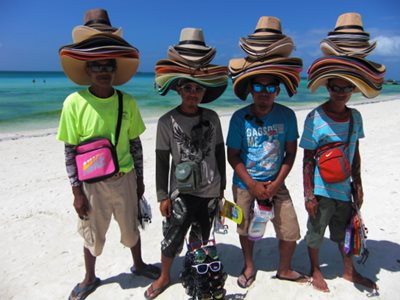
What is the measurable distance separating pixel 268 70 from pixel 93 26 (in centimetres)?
149

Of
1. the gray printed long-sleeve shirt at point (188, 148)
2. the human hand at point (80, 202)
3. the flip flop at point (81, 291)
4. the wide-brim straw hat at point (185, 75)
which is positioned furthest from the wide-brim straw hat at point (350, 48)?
the flip flop at point (81, 291)

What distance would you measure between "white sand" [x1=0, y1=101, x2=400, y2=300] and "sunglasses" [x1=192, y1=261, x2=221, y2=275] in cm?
48

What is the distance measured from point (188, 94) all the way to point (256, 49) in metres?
0.68

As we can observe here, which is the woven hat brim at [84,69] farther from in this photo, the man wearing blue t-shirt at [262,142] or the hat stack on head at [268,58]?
the man wearing blue t-shirt at [262,142]

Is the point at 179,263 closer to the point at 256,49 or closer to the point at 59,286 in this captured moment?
the point at 59,286

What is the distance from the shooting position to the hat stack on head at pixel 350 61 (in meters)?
2.77

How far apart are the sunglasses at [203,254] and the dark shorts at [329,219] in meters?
0.96

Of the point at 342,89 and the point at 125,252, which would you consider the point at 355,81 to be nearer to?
the point at 342,89

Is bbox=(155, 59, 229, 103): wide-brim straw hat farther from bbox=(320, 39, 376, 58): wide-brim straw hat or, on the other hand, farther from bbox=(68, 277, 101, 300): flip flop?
bbox=(68, 277, 101, 300): flip flop

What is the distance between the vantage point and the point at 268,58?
2869 mm

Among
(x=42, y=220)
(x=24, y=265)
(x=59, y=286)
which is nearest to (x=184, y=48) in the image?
(x=59, y=286)

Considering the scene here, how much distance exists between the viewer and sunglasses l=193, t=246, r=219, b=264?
284cm

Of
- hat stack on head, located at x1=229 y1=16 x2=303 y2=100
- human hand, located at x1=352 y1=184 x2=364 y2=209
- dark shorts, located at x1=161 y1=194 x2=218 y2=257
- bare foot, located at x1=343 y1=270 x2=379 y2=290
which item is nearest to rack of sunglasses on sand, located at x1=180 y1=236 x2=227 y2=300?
dark shorts, located at x1=161 y1=194 x2=218 y2=257

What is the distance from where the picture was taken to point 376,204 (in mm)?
4914
